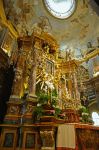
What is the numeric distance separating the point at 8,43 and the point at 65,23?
19.5 ft

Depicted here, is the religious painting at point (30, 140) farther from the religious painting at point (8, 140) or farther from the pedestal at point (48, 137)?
the religious painting at point (8, 140)

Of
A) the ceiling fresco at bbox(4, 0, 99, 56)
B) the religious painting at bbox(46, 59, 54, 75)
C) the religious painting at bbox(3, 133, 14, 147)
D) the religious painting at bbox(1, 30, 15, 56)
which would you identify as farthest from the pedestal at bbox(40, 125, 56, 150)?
the ceiling fresco at bbox(4, 0, 99, 56)

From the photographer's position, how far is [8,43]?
37.1 feet

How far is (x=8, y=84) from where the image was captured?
927cm

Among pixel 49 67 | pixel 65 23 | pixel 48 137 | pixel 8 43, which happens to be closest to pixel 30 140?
pixel 48 137

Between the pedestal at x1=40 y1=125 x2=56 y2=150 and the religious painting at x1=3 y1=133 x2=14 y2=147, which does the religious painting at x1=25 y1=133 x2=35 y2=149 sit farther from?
the religious painting at x1=3 y1=133 x2=14 y2=147

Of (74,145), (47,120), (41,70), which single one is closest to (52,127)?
(47,120)

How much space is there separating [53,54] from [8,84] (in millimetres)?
3197

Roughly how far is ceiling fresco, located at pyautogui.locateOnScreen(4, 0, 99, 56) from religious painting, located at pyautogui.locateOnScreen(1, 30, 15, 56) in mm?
1569

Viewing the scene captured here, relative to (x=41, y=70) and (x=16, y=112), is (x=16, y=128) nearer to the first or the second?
(x=16, y=112)

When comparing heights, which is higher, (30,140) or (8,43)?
(8,43)

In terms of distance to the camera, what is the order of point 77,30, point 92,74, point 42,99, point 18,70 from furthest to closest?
point 77,30 < point 92,74 < point 18,70 < point 42,99

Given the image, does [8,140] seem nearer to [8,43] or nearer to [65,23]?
[8,43]

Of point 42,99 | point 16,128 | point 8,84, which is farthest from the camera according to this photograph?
point 8,84
